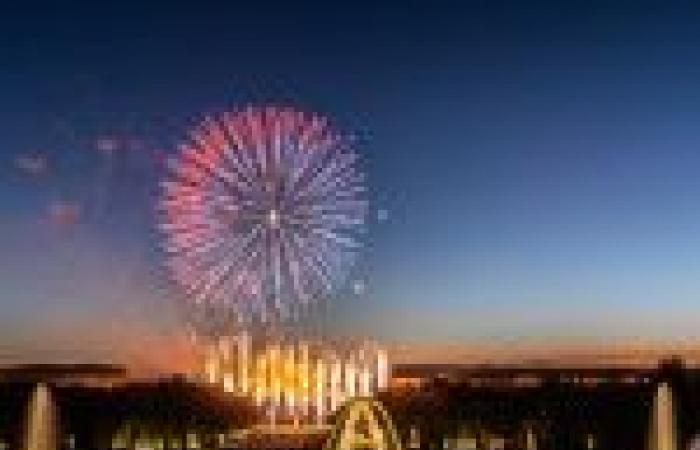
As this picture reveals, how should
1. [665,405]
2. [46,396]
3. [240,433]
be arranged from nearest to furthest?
[665,405] → [46,396] → [240,433]

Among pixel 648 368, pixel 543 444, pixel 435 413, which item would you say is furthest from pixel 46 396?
pixel 648 368

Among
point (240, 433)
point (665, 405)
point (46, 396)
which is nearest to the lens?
point (665, 405)

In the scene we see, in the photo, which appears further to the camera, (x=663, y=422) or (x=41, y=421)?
(x=41, y=421)

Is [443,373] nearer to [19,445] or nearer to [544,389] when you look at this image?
[544,389]

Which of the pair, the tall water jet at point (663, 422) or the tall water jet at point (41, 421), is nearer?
the tall water jet at point (663, 422)

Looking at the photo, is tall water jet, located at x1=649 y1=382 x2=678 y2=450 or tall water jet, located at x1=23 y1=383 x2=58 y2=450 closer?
tall water jet, located at x1=649 y1=382 x2=678 y2=450

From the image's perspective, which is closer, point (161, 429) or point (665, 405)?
point (665, 405)
